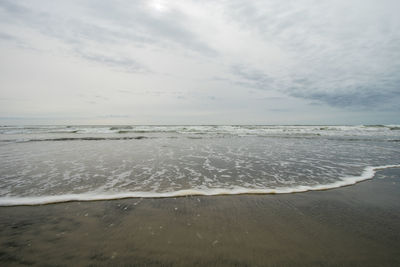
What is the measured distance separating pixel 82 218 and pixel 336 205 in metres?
5.27

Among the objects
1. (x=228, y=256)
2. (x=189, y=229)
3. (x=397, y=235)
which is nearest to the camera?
(x=228, y=256)

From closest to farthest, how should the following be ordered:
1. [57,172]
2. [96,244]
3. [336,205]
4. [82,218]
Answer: [96,244] < [82,218] < [336,205] < [57,172]

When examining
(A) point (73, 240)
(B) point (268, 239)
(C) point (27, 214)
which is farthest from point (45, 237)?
(B) point (268, 239)

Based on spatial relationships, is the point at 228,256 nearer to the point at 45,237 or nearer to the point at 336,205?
the point at 45,237

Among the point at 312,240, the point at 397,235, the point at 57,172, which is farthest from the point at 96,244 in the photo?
the point at 57,172

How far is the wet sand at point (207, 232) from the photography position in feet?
7.89

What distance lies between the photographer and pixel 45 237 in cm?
282

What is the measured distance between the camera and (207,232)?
9.81 ft

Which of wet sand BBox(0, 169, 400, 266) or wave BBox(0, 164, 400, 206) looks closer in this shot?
wet sand BBox(0, 169, 400, 266)

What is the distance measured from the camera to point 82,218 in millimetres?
3385

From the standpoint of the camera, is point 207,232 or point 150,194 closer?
point 207,232

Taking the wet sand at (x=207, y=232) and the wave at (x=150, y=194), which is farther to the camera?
the wave at (x=150, y=194)

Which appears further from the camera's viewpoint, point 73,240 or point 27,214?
point 27,214

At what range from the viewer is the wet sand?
2404mm
